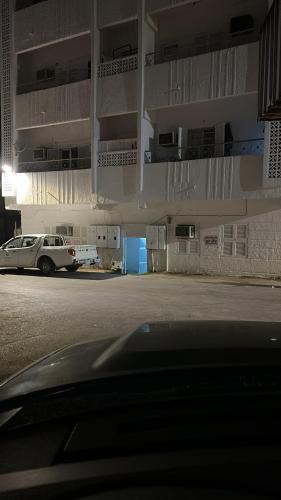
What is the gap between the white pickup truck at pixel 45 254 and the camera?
1498cm

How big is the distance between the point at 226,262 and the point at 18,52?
566 inches

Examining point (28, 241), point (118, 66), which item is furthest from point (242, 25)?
point (28, 241)

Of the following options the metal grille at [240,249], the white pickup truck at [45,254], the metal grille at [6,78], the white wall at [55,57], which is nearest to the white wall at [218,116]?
the metal grille at [240,249]

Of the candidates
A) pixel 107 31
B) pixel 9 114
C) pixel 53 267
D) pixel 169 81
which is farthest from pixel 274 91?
pixel 9 114

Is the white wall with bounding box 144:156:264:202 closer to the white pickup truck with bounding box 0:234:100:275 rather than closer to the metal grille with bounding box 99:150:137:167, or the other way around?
the metal grille with bounding box 99:150:137:167

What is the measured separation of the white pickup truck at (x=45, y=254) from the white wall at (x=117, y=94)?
572 cm

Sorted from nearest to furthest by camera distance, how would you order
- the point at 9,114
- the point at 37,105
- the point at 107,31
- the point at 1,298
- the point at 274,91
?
the point at 274,91 < the point at 1,298 < the point at 107,31 < the point at 37,105 < the point at 9,114

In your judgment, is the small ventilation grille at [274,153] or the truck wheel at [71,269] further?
the truck wheel at [71,269]

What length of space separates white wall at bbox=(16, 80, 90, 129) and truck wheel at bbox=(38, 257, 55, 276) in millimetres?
6543

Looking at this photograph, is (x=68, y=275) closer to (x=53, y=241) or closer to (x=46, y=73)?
(x=53, y=241)

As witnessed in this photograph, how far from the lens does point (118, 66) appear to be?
52.6ft

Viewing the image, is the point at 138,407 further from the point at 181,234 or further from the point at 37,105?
the point at 37,105

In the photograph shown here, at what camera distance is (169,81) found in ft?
48.5

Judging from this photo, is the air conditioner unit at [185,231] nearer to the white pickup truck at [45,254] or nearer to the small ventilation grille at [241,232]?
the small ventilation grille at [241,232]
